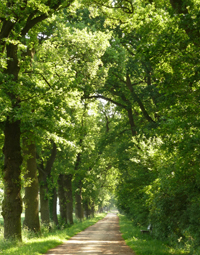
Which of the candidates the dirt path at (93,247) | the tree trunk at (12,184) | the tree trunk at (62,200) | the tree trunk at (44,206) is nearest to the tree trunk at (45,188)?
the tree trunk at (44,206)

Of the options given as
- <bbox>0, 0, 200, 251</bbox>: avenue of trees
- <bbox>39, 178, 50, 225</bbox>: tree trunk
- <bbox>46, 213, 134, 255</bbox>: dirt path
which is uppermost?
<bbox>0, 0, 200, 251</bbox>: avenue of trees

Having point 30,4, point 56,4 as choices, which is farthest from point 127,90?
point 30,4

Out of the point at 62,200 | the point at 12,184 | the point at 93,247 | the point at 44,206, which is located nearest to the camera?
the point at 12,184

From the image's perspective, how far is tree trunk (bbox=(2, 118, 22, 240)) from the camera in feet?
39.5

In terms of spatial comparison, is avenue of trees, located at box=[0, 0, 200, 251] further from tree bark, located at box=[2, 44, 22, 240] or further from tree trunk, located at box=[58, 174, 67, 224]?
tree trunk, located at box=[58, 174, 67, 224]

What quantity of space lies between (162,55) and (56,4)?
22.5 feet

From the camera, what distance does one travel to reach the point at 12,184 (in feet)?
40.1

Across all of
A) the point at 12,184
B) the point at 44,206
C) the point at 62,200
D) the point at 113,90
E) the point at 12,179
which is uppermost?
the point at 113,90

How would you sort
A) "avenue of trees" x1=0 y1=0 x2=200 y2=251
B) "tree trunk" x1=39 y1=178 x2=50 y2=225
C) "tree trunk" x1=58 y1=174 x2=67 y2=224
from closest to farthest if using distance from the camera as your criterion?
"avenue of trees" x1=0 y1=0 x2=200 y2=251 → "tree trunk" x1=39 y1=178 x2=50 y2=225 → "tree trunk" x1=58 y1=174 x2=67 y2=224

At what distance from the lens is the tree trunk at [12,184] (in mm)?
12047

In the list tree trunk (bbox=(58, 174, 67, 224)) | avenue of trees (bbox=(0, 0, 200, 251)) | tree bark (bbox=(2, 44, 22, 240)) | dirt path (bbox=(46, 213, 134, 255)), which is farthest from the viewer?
tree trunk (bbox=(58, 174, 67, 224))

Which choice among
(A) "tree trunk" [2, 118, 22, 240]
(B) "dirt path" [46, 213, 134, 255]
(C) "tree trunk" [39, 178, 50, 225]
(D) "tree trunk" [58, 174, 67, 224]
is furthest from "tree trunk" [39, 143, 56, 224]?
(A) "tree trunk" [2, 118, 22, 240]

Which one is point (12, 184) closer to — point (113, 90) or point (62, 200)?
point (113, 90)

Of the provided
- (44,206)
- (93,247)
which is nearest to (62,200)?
(44,206)
